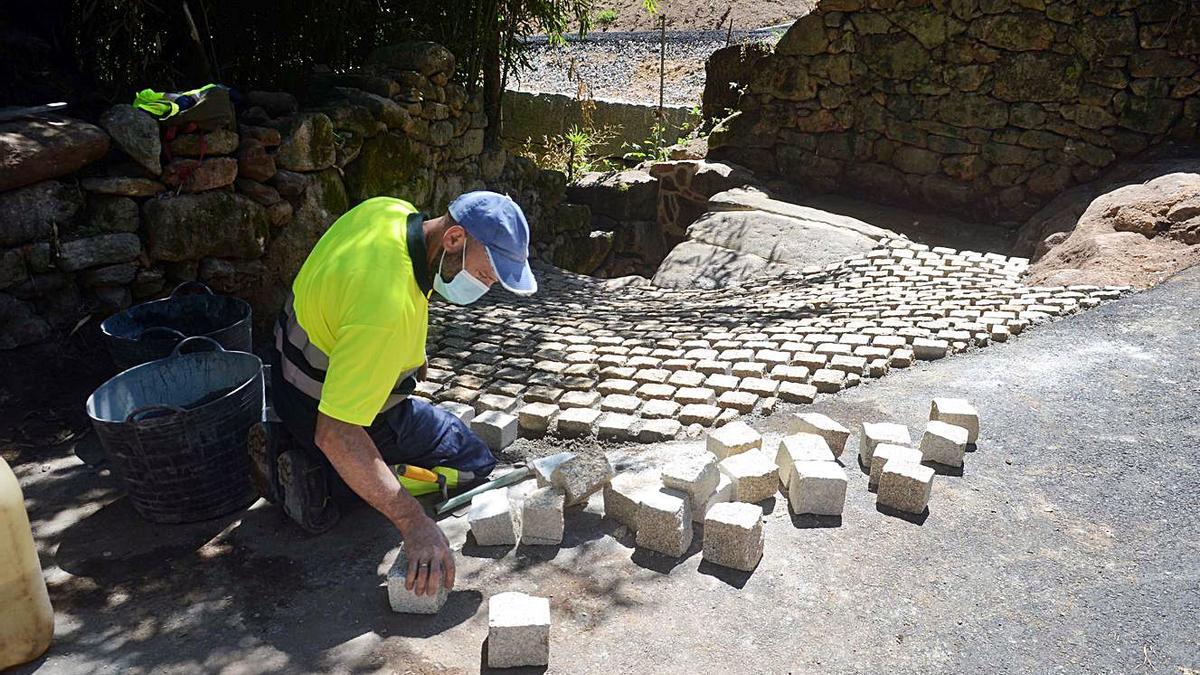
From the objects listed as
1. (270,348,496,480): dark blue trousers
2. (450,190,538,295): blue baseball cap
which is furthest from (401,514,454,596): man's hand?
(450,190,538,295): blue baseball cap

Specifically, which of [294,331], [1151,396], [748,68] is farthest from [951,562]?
[748,68]

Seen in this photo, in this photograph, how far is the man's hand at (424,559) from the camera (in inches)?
121

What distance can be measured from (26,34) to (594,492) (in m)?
5.04

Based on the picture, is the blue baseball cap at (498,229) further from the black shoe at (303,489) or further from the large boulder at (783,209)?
the large boulder at (783,209)

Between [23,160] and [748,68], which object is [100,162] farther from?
[748,68]

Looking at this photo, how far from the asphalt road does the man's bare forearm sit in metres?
0.45

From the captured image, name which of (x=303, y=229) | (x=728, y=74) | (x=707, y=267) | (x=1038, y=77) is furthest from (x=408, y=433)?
(x=728, y=74)

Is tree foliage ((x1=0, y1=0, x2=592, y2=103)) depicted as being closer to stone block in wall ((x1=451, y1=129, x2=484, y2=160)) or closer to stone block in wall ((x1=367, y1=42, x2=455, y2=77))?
stone block in wall ((x1=367, y1=42, x2=455, y2=77))

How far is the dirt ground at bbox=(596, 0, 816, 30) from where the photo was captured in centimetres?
2058

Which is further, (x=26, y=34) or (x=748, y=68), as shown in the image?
(x=748, y=68)

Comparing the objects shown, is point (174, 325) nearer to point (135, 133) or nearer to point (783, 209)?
point (135, 133)

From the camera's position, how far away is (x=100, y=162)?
5266 millimetres

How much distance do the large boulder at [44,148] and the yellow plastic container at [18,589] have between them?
2.54 metres

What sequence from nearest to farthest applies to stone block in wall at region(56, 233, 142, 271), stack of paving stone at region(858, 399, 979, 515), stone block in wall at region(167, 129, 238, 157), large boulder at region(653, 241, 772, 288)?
stack of paving stone at region(858, 399, 979, 515), stone block in wall at region(56, 233, 142, 271), stone block in wall at region(167, 129, 238, 157), large boulder at region(653, 241, 772, 288)
